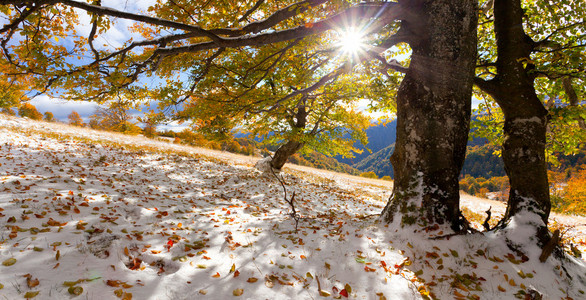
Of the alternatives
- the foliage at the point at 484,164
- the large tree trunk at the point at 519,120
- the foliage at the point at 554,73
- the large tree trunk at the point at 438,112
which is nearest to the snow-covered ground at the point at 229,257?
the large tree trunk at the point at 438,112

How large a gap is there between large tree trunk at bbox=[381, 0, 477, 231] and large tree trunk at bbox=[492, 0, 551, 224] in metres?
0.83

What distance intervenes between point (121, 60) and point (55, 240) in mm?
3568

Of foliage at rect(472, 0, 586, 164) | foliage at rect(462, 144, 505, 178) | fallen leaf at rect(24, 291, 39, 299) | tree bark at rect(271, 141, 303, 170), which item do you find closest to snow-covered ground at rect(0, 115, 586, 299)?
fallen leaf at rect(24, 291, 39, 299)

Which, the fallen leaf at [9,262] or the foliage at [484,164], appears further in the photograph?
the foliage at [484,164]

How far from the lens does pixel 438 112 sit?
4148 mm

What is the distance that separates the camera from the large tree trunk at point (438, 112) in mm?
4102

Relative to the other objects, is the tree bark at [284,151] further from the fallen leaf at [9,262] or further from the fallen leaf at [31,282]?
the fallen leaf at [31,282]

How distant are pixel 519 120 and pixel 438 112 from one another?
1.55 m

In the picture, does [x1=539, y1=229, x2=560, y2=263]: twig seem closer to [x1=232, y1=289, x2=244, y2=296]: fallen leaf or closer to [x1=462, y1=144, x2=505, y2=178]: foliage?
[x1=232, y1=289, x2=244, y2=296]: fallen leaf

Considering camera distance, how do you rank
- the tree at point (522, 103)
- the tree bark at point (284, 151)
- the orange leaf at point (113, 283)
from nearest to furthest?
the orange leaf at point (113, 283), the tree at point (522, 103), the tree bark at point (284, 151)

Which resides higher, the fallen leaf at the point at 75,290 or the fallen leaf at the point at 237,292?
the fallen leaf at the point at 237,292

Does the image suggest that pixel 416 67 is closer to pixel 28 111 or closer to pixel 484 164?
pixel 28 111

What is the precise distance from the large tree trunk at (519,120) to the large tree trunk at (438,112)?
0.83m

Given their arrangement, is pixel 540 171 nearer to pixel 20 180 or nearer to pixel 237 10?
pixel 237 10
